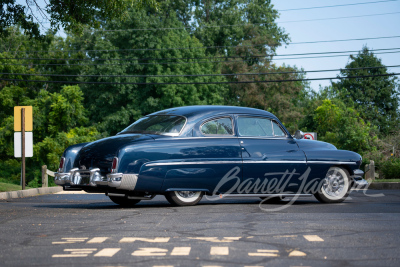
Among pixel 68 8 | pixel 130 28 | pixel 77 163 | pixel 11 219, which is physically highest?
pixel 130 28

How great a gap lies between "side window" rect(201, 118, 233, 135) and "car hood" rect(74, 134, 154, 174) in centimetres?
112

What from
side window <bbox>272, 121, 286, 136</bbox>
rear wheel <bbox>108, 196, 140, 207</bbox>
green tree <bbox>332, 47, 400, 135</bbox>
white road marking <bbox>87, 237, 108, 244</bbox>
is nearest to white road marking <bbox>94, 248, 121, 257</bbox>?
white road marking <bbox>87, 237, 108, 244</bbox>

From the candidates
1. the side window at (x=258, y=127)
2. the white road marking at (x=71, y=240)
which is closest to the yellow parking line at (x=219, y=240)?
the white road marking at (x=71, y=240)

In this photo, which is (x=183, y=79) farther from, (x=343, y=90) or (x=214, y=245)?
(x=214, y=245)

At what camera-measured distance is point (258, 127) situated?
11422 mm

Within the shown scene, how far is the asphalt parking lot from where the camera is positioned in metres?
5.29

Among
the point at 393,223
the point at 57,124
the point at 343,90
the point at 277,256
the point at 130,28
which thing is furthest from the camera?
the point at 343,90

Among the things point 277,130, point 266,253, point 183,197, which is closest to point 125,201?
point 183,197

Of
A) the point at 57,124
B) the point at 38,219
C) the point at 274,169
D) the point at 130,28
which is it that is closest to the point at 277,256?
the point at 38,219

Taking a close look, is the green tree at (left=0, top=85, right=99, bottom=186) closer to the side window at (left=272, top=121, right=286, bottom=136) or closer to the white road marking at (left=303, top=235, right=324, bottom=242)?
the side window at (left=272, top=121, right=286, bottom=136)

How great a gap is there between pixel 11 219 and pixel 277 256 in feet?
15.1

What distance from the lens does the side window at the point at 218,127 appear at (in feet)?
35.7

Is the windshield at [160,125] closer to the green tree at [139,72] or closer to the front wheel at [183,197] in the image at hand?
the front wheel at [183,197]

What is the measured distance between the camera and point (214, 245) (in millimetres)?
6035
